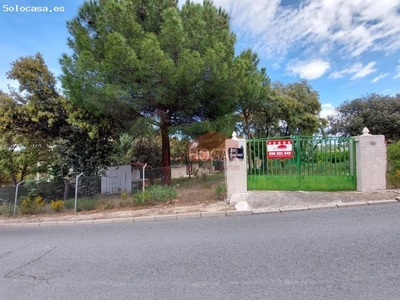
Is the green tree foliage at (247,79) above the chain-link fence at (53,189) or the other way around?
above

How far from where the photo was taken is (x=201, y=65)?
8.47 m

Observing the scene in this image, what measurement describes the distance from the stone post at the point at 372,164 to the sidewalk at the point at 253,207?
0.91ft

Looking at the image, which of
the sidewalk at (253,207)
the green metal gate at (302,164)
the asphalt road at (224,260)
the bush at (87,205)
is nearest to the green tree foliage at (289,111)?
the green metal gate at (302,164)

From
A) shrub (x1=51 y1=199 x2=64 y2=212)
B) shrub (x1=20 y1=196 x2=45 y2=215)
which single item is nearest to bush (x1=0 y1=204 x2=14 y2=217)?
shrub (x1=20 y1=196 x2=45 y2=215)

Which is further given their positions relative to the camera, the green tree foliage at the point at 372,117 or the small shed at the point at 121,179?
the green tree foliage at the point at 372,117

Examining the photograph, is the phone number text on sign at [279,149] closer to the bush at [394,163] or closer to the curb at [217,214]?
the curb at [217,214]

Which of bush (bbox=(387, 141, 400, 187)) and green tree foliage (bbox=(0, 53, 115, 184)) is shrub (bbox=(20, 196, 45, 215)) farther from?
bush (bbox=(387, 141, 400, 187))

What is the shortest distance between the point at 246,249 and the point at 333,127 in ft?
84.1

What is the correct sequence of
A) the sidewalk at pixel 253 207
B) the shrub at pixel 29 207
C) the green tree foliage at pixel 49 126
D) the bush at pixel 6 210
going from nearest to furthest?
1. the sidewalk at pixel 253 207
2. the shrub at pixel 29 207
3. the bush at pixel 6 210
4. the green tree foliage at pixel 49 126

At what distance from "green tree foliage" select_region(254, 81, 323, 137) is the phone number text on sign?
36.5 ft

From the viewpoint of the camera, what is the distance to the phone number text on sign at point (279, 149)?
25.2ft

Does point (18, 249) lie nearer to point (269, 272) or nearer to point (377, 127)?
point (269, 272)

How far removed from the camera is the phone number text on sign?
25.2ft

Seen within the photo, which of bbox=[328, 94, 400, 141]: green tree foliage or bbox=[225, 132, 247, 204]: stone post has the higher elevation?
bbox=[328, 94, 400, 141]: green tree foliage
